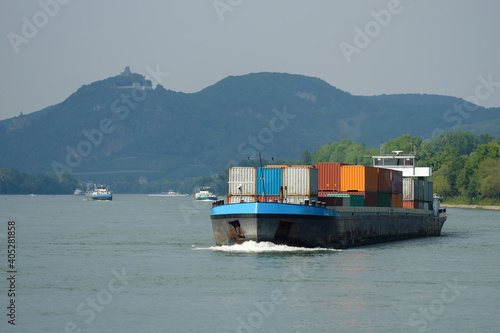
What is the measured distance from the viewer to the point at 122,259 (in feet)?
196

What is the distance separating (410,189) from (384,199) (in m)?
12.6

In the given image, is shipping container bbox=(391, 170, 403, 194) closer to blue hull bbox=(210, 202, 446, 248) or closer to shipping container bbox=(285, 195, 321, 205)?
blue hull bbox=(210, 202, 446, 248)

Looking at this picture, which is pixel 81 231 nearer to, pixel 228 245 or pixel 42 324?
pixel 228 245

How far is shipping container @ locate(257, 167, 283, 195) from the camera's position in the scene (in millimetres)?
63875

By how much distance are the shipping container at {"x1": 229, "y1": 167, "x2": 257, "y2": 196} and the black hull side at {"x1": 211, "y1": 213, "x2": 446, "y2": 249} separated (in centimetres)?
307

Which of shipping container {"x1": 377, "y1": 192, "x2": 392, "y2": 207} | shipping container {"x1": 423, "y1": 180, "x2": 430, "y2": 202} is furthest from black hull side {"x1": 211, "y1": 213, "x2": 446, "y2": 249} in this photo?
shipping container {"x1": 423, "y1": 180, "x2": 430, "y2": 202}

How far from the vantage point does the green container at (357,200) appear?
71.1 m

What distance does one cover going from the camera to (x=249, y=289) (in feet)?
143

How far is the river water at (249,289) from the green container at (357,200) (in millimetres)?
3980

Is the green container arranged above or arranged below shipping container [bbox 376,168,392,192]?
below

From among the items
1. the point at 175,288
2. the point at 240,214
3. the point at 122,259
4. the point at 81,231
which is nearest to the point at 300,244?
the point at 240,214

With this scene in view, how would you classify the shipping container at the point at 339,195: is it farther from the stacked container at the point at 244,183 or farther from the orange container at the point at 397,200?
the orange container at the point at 397,200

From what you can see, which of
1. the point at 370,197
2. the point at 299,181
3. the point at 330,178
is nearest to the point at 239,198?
the point at 299,181

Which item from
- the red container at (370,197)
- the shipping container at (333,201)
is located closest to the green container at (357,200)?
the red container at (370,197)
